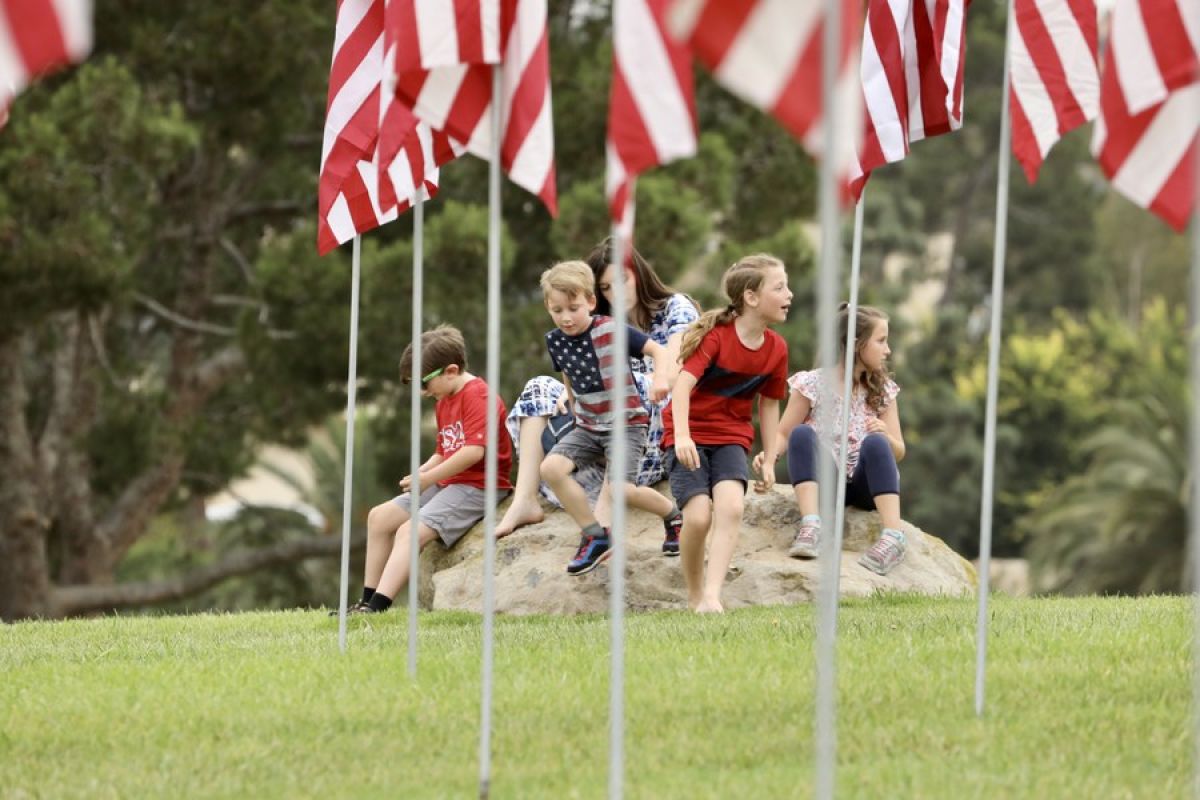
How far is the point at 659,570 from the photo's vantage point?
9609 mm

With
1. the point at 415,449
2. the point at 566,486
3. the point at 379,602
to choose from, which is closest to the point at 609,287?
the point at 566,486

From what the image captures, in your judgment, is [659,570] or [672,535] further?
[672,535]

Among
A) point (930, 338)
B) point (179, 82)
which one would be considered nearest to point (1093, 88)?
point (179, 82)

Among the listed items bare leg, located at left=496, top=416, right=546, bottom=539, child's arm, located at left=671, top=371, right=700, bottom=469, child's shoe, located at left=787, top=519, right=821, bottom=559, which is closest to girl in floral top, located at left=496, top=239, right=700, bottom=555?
bare leg, located at left=496, top=416, right=546, bottom=539

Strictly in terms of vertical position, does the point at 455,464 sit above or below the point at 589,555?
above

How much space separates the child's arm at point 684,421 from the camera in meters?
8.36

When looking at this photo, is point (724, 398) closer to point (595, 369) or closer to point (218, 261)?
point (595, 369)

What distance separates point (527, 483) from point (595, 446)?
0.68 m

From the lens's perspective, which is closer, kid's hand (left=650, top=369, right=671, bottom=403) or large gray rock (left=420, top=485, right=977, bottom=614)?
kid's hand (left=650, top=369, right=671, bottom=403)

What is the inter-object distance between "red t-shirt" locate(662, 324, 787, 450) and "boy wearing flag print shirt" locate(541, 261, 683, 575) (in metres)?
0.28

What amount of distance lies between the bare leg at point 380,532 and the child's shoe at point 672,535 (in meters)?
1.44

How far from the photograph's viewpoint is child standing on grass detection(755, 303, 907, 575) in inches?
379

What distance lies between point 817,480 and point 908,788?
4728mm

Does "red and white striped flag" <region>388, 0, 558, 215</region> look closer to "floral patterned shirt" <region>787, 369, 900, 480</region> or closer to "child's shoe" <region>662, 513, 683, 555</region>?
"floral patterned shirt" <region>787, 369, 900, 480</region>
